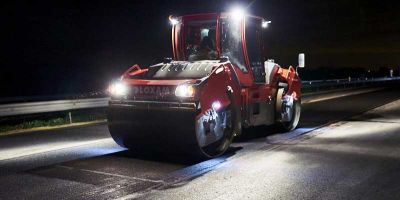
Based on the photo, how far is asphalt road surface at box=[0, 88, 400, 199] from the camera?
615 cm

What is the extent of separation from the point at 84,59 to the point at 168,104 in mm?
42012

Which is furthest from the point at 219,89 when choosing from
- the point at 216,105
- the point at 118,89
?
the point at 118,89

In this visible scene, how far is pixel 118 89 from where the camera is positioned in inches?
345

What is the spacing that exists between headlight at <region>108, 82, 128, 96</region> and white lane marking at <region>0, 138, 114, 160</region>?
179 centimetres

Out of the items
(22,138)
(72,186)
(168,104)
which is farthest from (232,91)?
(22,138)

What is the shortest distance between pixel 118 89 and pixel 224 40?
95.2 inches

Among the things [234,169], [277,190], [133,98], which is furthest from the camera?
[133,98]

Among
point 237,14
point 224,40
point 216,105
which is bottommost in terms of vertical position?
point 216,105

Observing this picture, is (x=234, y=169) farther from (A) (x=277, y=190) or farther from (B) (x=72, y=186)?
(B) (x=72, y=186)

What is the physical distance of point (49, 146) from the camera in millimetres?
9773

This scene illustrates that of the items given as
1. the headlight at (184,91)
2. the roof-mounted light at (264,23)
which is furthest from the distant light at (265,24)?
the headlight at (184,91)

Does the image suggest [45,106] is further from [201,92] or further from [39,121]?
[201,92]

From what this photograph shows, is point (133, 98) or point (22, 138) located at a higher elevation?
point (133, 98)

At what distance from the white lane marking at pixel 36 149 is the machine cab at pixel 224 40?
277cm
